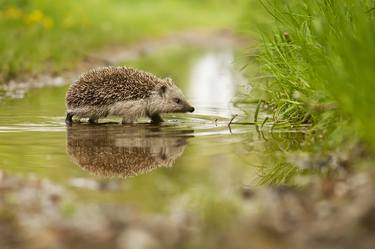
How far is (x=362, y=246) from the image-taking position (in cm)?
403

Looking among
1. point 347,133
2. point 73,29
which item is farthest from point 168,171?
point 73,29

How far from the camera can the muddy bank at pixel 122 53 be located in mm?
15127

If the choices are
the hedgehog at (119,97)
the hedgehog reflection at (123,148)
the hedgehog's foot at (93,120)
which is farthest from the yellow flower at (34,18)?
the hedgehog reflection at (123,148)

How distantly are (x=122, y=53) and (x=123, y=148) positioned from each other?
1665 centimetres

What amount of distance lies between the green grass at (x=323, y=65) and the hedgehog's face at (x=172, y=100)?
92 cm

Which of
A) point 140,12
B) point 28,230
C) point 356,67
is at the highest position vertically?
point 140,12

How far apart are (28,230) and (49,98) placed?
28.4 feet

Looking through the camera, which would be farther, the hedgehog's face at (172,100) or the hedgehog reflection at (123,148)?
the hedgehog's face at (172,100)

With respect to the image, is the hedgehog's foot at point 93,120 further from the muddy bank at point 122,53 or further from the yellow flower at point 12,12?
the yellow flower at point 12,12

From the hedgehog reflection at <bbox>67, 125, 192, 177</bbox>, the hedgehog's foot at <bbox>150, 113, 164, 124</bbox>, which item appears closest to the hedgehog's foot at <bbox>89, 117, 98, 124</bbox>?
the hedgehog reflection at <bbox>67, 125, 192, 177</bbox>

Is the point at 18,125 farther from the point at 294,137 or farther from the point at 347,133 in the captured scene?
the point at 347,133

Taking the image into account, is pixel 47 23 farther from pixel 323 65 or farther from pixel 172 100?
pixel 323 65

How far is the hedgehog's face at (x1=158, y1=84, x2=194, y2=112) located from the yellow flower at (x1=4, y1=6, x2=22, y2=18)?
23.8 ft

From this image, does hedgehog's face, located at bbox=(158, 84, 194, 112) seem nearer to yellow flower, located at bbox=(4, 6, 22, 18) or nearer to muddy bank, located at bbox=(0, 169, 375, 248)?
muddy bank, located at bbox=(0, 169, 375, 248)
